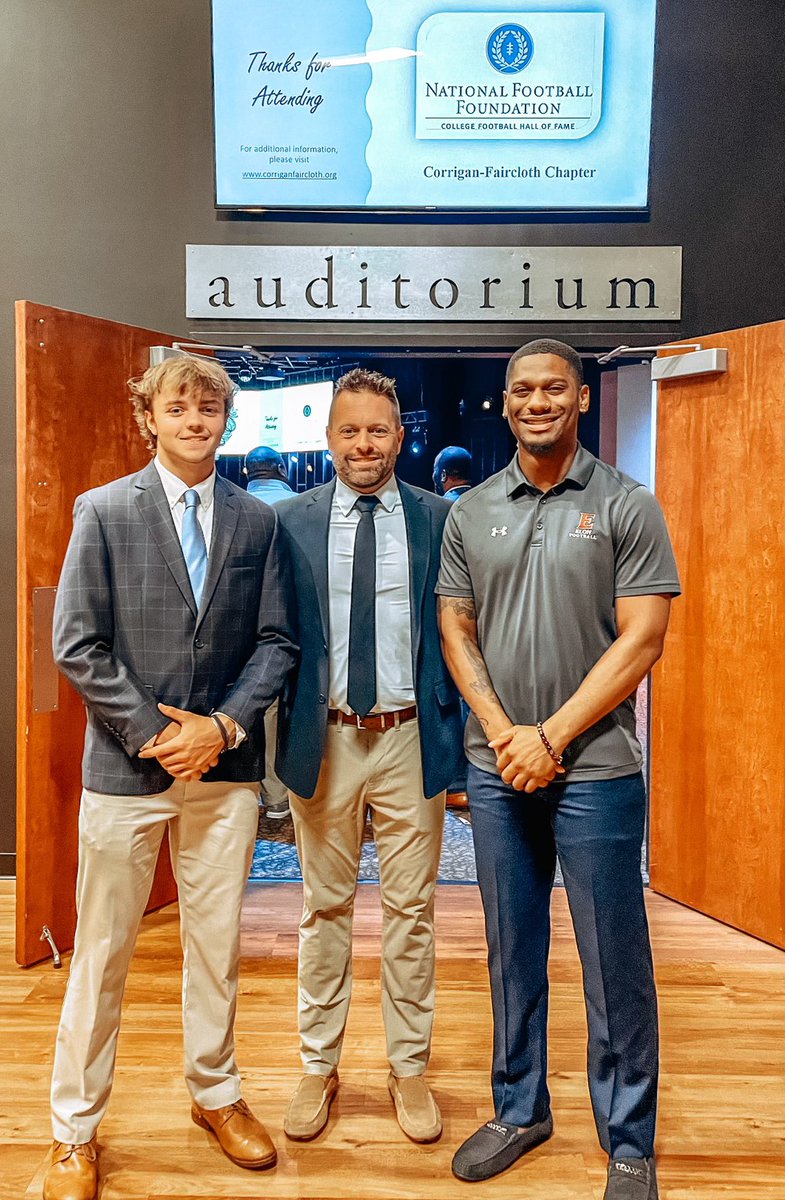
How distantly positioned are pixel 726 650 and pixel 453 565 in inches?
71.2

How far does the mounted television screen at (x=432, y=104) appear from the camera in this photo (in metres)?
3.67

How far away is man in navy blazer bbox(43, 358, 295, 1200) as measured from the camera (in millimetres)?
2076

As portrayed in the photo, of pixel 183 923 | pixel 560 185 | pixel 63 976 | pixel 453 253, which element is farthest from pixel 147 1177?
pixel 560 185

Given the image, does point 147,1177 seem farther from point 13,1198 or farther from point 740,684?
point 740,684

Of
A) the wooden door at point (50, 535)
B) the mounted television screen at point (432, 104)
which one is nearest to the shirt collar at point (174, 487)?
the wooden door at point (50, 535)

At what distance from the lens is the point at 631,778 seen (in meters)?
2.10

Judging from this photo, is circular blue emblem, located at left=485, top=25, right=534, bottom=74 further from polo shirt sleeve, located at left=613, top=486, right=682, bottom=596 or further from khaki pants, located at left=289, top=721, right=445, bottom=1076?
khaki pants, located at left=289, top=721, right=445, bottom=1076

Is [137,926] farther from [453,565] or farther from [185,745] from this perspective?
[453,565]

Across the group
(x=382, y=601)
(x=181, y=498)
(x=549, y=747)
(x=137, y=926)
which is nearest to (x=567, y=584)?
(x=549, y=747)

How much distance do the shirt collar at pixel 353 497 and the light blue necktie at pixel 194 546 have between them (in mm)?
391

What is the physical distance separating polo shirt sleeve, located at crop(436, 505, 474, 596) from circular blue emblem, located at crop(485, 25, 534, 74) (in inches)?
91.7

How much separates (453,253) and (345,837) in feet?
8.19

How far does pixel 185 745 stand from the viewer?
6.75 ft

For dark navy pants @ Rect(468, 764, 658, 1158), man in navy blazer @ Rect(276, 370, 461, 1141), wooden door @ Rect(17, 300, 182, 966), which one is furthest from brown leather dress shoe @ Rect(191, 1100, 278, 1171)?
wooden door @ Rect(17, 300, 182, 966)
